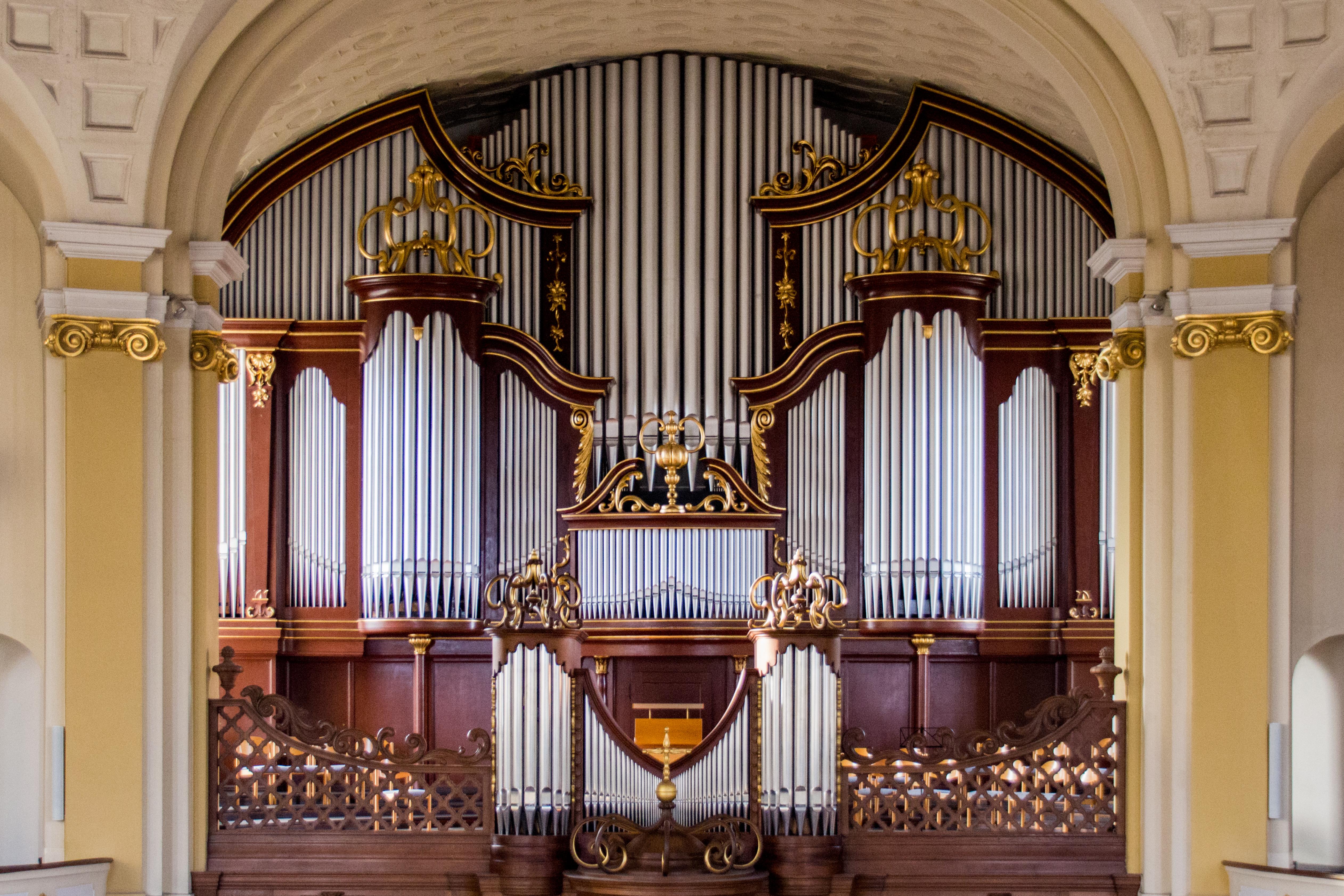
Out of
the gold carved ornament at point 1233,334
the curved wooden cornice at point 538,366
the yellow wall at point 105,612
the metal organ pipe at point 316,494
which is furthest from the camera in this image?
the curved wooden cornice at point 538,366

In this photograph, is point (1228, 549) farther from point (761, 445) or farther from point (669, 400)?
point (669, 400)

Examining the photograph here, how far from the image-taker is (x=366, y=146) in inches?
578

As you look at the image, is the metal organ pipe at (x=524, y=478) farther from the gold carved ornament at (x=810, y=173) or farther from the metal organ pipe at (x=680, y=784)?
the metal organ pipe at (x=680, y=784)

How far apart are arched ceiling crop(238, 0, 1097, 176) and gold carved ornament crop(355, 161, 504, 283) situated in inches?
29.3

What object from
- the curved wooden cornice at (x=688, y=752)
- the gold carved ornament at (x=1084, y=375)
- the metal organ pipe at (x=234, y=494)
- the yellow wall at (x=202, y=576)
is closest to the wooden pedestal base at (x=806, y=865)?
the curved wooden cornice at (x=688, y=752)

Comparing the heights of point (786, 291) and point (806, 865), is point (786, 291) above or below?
above

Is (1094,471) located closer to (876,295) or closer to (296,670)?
(876,295)

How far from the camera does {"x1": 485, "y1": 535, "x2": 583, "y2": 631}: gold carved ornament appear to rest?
11.2m

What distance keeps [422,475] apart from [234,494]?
56.8 inches

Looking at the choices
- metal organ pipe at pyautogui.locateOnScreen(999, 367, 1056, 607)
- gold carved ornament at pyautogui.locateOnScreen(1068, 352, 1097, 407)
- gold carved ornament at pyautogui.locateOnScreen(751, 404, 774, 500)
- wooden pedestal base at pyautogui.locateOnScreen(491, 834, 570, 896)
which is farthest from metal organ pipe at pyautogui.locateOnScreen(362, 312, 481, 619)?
gold carved ornament at pyautogui.locateOnScreen(1068, 352, 1097, 407)

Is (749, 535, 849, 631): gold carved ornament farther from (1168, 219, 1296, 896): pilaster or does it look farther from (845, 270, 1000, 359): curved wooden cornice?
(845, 270, 1000, 359): curved wooden cornice

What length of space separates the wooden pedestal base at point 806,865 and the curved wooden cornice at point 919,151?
5.67 metres

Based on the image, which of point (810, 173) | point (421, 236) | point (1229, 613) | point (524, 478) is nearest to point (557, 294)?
point (421, 236)

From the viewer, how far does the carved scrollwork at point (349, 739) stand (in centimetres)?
1102
